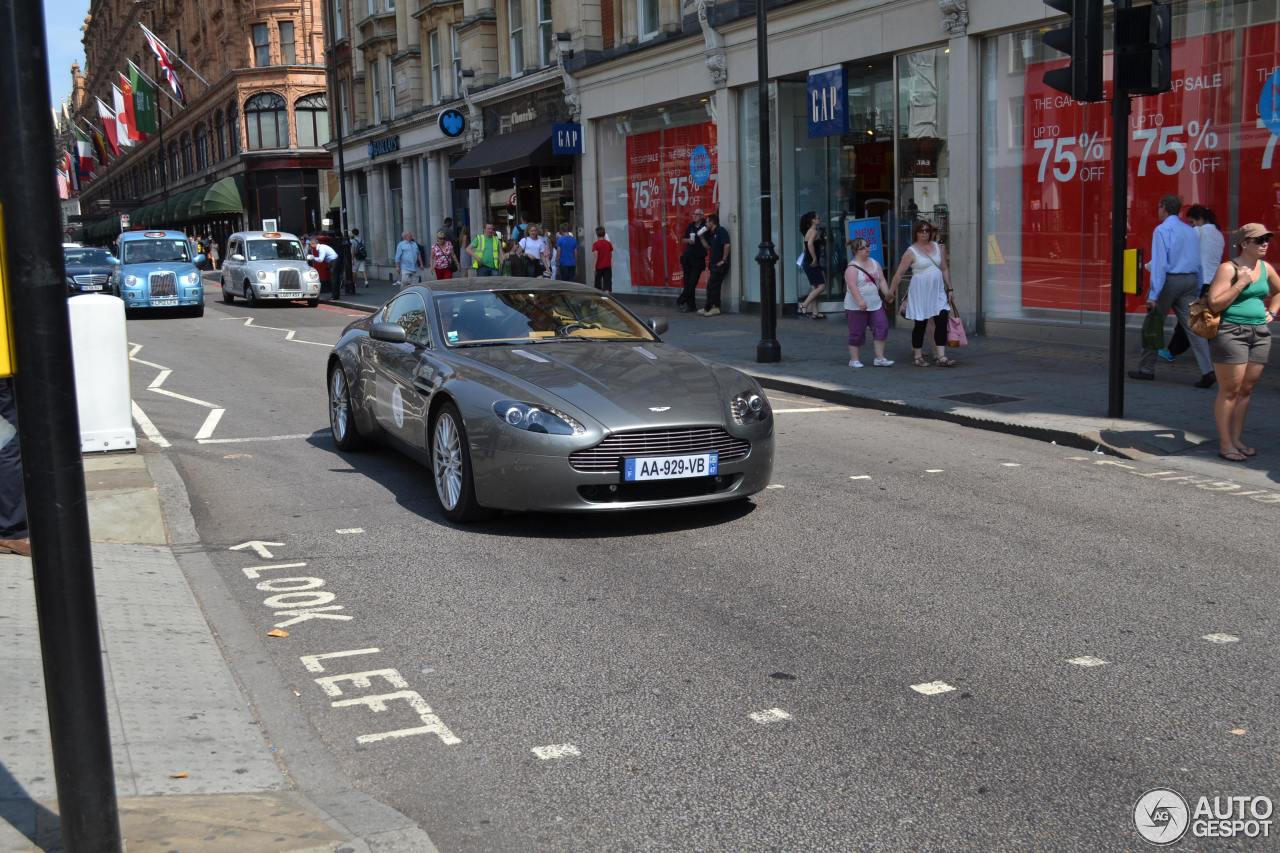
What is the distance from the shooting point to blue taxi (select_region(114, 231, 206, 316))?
27.7m

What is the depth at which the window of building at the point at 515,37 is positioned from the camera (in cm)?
3350

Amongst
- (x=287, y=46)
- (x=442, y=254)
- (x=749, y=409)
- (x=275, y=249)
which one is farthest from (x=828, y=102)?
(x=287, y=46)

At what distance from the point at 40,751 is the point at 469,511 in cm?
364

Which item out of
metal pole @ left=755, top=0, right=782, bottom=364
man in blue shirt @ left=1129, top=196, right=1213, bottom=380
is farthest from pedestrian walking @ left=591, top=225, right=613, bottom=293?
man in blue shirt @ left=1129, top=196, right=1213, bottom=380

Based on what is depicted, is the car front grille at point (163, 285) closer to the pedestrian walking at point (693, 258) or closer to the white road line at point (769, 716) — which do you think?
the pedestrian walking at point (693, 258)

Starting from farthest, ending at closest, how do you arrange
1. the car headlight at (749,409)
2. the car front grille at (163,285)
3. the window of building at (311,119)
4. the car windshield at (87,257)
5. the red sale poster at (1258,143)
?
the window of building at (311,119), the car windshield at (87,257), the car front grille at (163,285), the red sale poster at (1258,143), the car headlight at (749,409)

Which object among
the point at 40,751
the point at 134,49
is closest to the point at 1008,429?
the point at 40,751

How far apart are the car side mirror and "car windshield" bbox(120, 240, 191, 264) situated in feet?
71.4

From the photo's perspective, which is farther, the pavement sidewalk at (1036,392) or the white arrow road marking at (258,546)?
the pavement sidewalk at (1036,392)

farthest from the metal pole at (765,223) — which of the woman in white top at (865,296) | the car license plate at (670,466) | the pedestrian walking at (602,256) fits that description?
the pedestrian walking at (602,256)

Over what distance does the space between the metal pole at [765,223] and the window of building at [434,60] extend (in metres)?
25.6

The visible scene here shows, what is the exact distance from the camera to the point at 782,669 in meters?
5.18

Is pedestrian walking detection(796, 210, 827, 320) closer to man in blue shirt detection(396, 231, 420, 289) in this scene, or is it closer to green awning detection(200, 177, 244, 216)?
man in blue shirt detection(396, 231, 420, 289)

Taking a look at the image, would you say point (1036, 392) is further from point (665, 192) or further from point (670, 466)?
point (665, 192)
